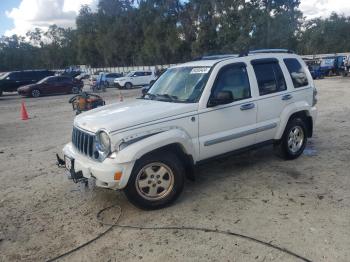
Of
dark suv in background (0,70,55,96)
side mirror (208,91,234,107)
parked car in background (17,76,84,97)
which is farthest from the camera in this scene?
dark suv in background (0,70,55,96)

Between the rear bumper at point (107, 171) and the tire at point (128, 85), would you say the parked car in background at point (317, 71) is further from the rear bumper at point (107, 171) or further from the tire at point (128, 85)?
the rear bumper at point (107, 171)

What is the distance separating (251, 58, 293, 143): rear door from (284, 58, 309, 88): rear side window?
27 centimetres

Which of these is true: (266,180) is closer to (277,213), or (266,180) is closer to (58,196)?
(277,213)

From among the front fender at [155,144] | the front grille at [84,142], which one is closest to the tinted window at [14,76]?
the front grille at [84,142]

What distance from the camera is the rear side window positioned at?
5887 millimetres

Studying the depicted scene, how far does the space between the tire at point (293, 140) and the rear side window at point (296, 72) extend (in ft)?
2.10

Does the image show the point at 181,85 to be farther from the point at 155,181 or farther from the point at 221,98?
the point at 155,181

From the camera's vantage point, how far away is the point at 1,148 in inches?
343

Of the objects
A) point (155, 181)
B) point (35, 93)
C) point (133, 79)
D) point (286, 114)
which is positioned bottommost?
point (155, 181)

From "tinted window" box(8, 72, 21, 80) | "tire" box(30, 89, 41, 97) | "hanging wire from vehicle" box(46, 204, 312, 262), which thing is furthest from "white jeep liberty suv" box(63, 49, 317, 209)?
"tinted window" box(8, 72, 21, 80)

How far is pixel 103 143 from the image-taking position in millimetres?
4113

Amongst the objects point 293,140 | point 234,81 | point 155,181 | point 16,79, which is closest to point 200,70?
point 234,81

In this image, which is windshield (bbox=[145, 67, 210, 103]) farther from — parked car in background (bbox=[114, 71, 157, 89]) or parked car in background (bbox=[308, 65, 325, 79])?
parked car in background (bbox=[308, 65, 325, 79])

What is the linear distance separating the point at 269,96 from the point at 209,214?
2241 millimetres
